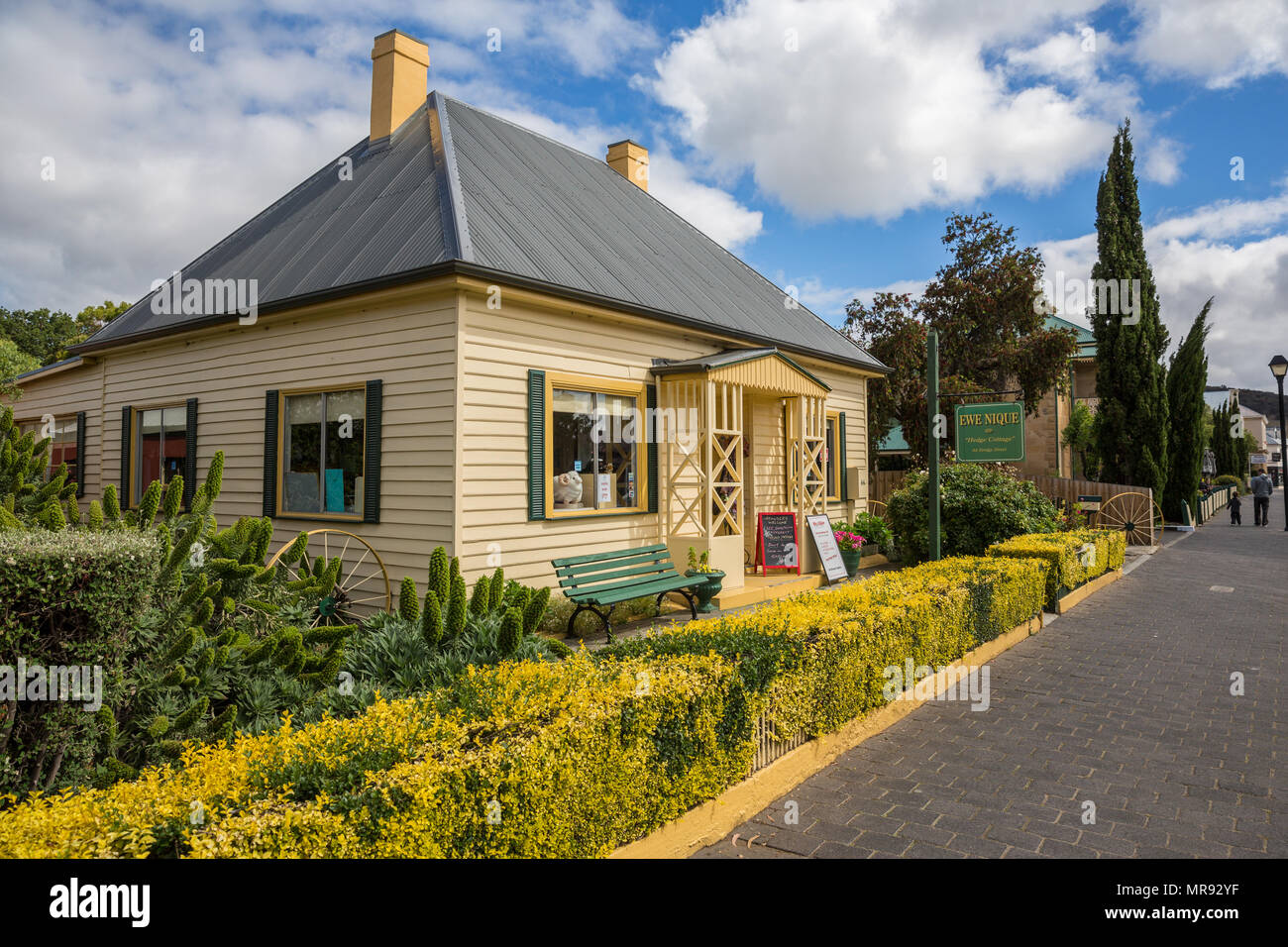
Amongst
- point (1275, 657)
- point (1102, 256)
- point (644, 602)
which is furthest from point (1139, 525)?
point (644, 602)

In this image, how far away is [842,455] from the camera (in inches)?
667

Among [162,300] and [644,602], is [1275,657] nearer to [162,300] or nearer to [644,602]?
[644,602]

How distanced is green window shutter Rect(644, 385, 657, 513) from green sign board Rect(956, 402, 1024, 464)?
4.22 meters

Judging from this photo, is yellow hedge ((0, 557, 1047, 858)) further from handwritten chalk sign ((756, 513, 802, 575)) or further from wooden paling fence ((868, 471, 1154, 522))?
wooden paling fence ((868, 471, 1154, 522))

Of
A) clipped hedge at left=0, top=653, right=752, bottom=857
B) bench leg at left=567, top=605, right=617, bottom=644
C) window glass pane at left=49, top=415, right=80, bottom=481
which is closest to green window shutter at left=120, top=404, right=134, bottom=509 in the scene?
window glass pane at left=49, top=415, right=80, bottom=481

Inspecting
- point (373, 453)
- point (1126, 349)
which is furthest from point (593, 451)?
point (1126, 349)

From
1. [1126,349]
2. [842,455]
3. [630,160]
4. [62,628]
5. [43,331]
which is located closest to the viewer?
[62,628]

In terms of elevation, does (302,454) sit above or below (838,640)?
above

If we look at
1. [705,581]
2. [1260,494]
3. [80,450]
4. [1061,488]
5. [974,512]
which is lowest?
[705,581]

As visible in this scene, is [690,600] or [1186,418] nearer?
[690,600]

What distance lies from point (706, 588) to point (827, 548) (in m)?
3.81

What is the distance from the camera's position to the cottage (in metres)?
9.39

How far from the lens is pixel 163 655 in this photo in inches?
189

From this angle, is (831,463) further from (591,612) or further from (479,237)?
(479,237)
